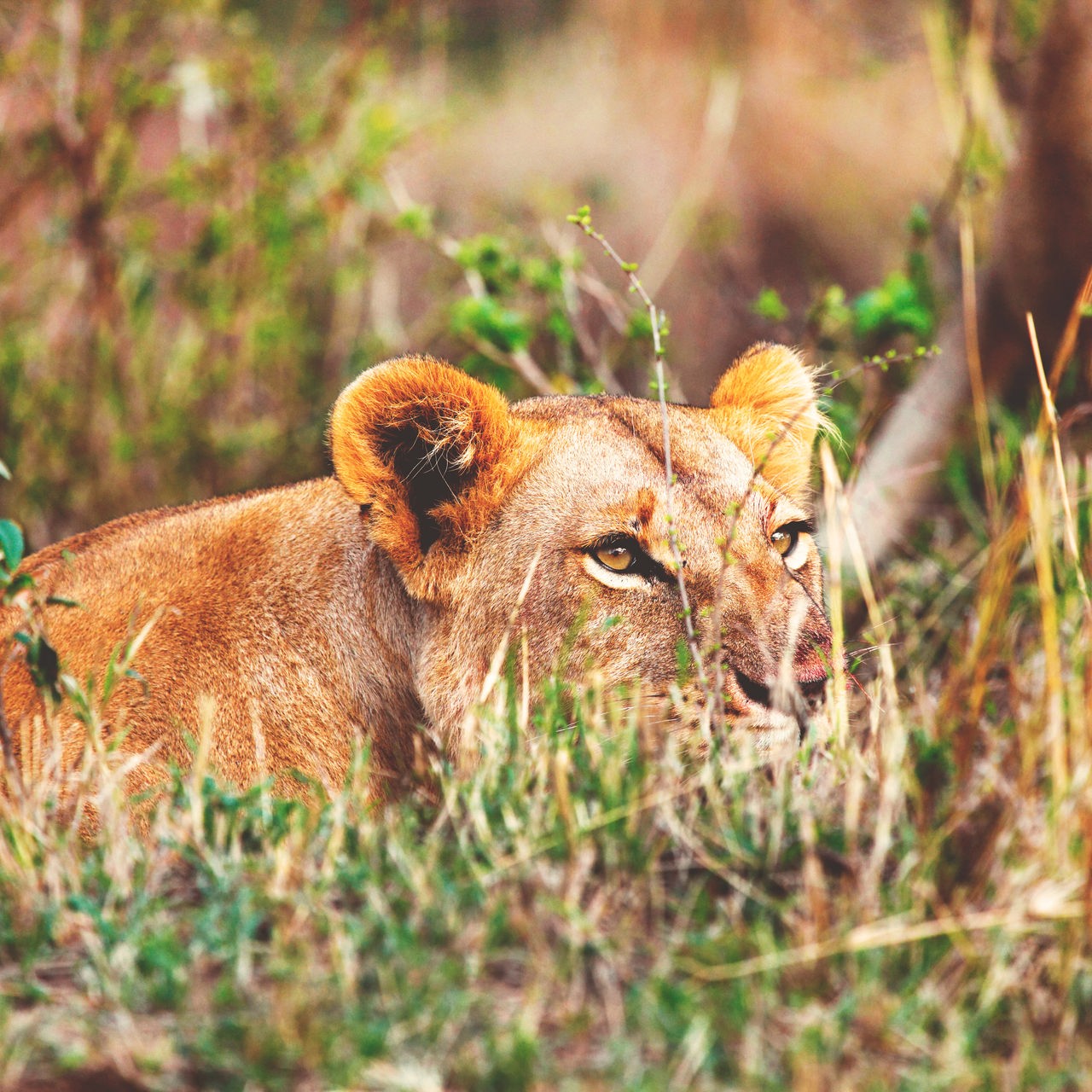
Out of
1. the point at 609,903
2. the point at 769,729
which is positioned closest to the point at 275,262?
the point at 769,729

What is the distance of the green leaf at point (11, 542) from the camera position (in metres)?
2.66

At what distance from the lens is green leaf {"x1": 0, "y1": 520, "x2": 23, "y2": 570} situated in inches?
105

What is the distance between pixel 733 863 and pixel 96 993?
1003 millimetres

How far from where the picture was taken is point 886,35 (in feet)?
31.4

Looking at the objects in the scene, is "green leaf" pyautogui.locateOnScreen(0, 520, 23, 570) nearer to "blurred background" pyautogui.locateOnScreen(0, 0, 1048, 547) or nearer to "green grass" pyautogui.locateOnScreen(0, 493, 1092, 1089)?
"green grass" pyautogui.locateOnScreen(0, 493, 1092, 1089)

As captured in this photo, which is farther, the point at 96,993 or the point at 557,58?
the point at 557,58

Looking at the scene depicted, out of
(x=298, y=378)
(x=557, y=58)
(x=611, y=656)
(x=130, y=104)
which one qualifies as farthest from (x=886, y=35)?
(x=611, y=656)

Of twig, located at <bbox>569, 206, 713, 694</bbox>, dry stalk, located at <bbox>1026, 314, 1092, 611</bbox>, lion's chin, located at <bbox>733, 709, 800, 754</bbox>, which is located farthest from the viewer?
twig, located at <bbox>569, 206, 713, 694</bbox>

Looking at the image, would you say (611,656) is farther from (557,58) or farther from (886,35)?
(557,58)

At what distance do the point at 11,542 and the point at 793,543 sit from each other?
187 cm

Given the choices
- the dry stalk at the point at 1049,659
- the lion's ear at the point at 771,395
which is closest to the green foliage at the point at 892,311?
the lion's ear at the point at 771,395

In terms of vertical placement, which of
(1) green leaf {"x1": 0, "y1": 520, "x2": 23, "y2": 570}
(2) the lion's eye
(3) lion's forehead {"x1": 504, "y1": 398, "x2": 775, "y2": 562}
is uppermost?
(1) green leaf {"x1": 0, "y1": 520, "x2": 23, "y2": 570}

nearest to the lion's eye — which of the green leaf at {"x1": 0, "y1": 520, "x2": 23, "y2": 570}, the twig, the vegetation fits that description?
the twig

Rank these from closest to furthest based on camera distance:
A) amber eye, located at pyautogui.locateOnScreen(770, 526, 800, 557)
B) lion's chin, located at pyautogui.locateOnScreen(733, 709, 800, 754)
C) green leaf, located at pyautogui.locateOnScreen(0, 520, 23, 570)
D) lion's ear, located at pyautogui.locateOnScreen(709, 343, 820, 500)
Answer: green leaf, located at pyautogui.locateOnScreen(0, 520, 23, 570) < lion's chin, located at pyautogui.locateOnScreen(733, 709, 800, 754) < amber eye, located at pyautogui.locateOnScreen(770, 526, 800, 557) < lion's ear, located at pyautogui.locateOnScreen(709, 343, 820, 500)
